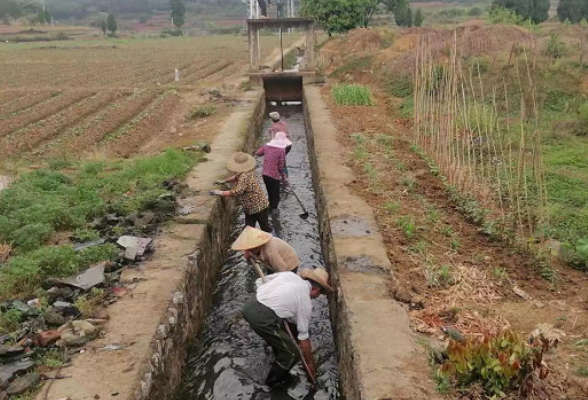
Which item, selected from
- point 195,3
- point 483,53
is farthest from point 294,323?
point 195,3

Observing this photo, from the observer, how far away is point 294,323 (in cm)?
493

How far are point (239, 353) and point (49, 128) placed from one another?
1185cm

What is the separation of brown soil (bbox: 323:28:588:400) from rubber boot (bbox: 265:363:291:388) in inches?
53.1

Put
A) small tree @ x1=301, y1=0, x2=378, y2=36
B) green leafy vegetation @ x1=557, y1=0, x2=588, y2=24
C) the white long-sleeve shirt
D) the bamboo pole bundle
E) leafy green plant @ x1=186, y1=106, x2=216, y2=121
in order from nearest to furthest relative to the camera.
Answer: the white long-sleeve shirt, the bamboo pole bundle, leafy green plant @ x1=186, y1=106, x2=216, y2=121, small tree @ x1=301, y1=0, x2=378, y2=36, green leafy vegetation @ x1=557, y1=0, x2=588, y2=24

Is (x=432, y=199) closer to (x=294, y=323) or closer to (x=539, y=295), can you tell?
(x=539, y=295)

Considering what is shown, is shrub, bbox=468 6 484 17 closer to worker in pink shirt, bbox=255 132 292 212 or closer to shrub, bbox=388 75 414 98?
shrub, bbox=388 75 414 98

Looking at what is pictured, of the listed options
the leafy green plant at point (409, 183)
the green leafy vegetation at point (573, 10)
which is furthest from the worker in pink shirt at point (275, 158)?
the green leafy vegetation at point (573, 10)

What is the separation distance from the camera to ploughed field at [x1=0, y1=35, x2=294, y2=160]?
13523 mm

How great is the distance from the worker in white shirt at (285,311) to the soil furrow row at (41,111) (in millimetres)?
12515

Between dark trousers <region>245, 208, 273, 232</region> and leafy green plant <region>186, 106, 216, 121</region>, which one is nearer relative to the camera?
dark trousers <region>245, 208, 273, 232</region>

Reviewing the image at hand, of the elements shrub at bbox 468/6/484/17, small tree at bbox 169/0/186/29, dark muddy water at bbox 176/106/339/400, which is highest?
small tree at bbox 169/0/186/29

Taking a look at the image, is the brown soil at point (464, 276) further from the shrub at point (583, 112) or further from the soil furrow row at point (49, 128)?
the soil furrow row at point (49, 128)

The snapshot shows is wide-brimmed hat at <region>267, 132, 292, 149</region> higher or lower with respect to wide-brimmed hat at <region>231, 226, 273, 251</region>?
higher

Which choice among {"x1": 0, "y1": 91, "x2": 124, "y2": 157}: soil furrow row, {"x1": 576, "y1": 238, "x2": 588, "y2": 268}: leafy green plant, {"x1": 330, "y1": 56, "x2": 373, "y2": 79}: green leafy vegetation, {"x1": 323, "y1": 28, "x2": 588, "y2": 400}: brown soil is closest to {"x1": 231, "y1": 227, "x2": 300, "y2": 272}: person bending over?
{"x1": 323, "y1": 28, "x2": 588, "y2": 400}: brown soil
